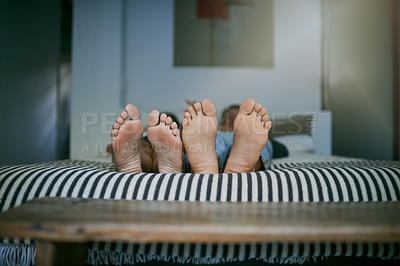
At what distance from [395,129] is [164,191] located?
2.07m

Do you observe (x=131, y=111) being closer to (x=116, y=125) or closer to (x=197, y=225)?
(x=116, y=125)

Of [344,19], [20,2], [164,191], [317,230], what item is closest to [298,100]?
[344,19]

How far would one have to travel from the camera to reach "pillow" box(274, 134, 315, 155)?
84.9 inches

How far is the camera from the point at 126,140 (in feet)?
3.06

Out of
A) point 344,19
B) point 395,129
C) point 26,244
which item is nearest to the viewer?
point 26,244

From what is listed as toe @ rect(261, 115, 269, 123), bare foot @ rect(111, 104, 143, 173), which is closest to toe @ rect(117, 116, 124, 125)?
bare foot @ rect(111, 104, 143, 173)

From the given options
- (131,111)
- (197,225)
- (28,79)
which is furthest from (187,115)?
(28,79)

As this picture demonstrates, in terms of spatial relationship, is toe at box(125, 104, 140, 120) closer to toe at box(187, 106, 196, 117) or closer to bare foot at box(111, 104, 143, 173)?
bare foot at box(111, 104, 143, 173)

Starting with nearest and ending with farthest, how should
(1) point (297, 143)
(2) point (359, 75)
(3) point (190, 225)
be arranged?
1. (3) point (190, 225)
2. (1) point (297, 143)
3. (2) point (359, 75)

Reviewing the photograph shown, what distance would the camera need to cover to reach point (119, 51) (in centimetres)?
277

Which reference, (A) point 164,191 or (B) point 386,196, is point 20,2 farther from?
(B) point 386,196

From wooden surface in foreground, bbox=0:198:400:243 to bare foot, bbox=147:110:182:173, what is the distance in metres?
0.43

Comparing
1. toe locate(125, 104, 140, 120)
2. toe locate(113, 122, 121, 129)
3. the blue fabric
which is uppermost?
toe locate(125, 104, 140, 120)

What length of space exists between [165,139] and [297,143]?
1537 mm
